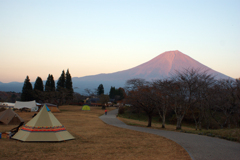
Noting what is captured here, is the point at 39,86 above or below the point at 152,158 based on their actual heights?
above

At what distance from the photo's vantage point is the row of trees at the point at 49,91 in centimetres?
4752

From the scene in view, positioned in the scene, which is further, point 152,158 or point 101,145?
point 101,145

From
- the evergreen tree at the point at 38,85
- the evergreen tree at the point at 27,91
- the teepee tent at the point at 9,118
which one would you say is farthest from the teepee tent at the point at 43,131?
the evergreen tree at the point at 38,85

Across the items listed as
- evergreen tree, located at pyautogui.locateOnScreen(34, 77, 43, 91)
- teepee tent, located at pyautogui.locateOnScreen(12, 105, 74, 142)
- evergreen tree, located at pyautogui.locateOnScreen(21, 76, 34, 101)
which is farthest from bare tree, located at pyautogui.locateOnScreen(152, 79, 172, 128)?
evergreen tree, located at pyautogui.locateOnScreen(34, 77, 43, 91)

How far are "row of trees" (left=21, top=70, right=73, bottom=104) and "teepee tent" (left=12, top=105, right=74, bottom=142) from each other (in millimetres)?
36883

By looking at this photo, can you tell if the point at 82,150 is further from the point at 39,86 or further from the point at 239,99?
the point at 39,86

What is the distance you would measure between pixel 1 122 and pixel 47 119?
32.3ft

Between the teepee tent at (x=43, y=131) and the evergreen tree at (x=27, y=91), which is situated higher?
the evergreen tree at (x=27, y=91)

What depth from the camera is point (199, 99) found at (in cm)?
1797

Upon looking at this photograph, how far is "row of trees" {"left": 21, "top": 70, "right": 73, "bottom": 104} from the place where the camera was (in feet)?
156

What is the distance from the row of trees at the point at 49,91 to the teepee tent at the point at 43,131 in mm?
36883

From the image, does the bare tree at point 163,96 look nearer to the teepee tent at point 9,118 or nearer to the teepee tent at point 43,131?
the teepee tent at point 43,131

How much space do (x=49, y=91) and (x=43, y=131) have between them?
132ft

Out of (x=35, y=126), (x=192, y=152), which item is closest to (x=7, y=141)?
(x=35, y=126)
